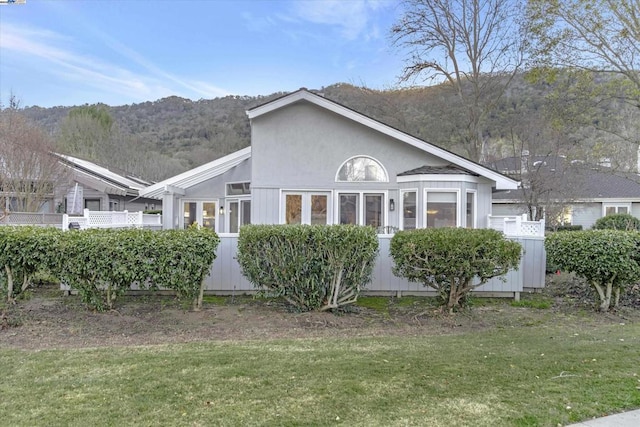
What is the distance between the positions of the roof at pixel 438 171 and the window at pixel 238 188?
564 cm

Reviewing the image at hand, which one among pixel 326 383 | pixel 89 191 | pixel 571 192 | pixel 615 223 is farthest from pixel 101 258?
pixel 615 223

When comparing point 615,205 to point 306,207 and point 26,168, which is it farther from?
point 26,168

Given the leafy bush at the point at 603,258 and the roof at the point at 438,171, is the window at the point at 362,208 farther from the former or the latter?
the leafy bush at the point at 603,258

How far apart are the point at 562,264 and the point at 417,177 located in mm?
4766

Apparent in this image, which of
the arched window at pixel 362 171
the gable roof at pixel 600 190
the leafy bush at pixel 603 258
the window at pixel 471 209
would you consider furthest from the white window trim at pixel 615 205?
the leafy bush at pixel 603 258

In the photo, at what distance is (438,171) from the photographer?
1148 centimetres

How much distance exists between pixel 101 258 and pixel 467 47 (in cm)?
2013

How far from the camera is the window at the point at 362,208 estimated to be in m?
12.1

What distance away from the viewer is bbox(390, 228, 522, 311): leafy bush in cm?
644

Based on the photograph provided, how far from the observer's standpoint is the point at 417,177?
11.5 m

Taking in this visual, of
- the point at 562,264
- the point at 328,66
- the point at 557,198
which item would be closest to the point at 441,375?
the point at 562,264

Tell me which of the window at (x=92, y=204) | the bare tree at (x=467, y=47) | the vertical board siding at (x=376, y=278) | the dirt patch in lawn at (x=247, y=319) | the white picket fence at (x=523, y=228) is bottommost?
the dirt patch in lawn at (x=247, y=319)

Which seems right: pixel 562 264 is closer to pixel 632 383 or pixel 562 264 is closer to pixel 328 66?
pixel 632 383

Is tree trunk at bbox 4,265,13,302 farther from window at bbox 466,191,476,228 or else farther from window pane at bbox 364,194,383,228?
window at bbox 466,191,476,228
